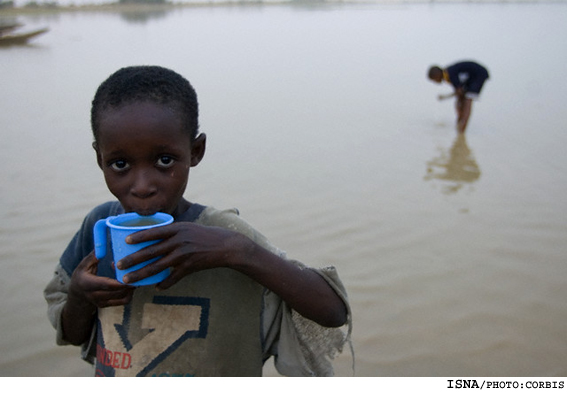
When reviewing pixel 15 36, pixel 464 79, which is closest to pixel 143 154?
pixel 464 79

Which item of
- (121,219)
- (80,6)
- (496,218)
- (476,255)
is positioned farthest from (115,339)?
(80,6)

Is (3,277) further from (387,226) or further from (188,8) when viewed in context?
(188,8)

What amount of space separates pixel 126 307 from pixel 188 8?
52166 mm

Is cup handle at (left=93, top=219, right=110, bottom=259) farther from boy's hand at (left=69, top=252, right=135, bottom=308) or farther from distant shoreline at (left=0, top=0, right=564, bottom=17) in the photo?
distant shoreline at (left=0, top=0, right=564, bottom=17)

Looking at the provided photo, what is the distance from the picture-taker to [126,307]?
1376mm

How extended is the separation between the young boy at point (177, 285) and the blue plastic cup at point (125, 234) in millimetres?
19

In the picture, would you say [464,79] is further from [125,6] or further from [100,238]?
[125,6]

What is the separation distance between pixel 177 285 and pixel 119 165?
34 cm

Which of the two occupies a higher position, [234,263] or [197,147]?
[197,147]

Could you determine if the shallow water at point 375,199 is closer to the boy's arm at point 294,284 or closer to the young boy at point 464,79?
the young boy at point 464,79

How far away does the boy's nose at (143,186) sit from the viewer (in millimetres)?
1206

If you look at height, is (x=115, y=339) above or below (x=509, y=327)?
above

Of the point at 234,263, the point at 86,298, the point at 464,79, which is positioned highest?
the point at 234,263

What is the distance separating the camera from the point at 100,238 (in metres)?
1.22
